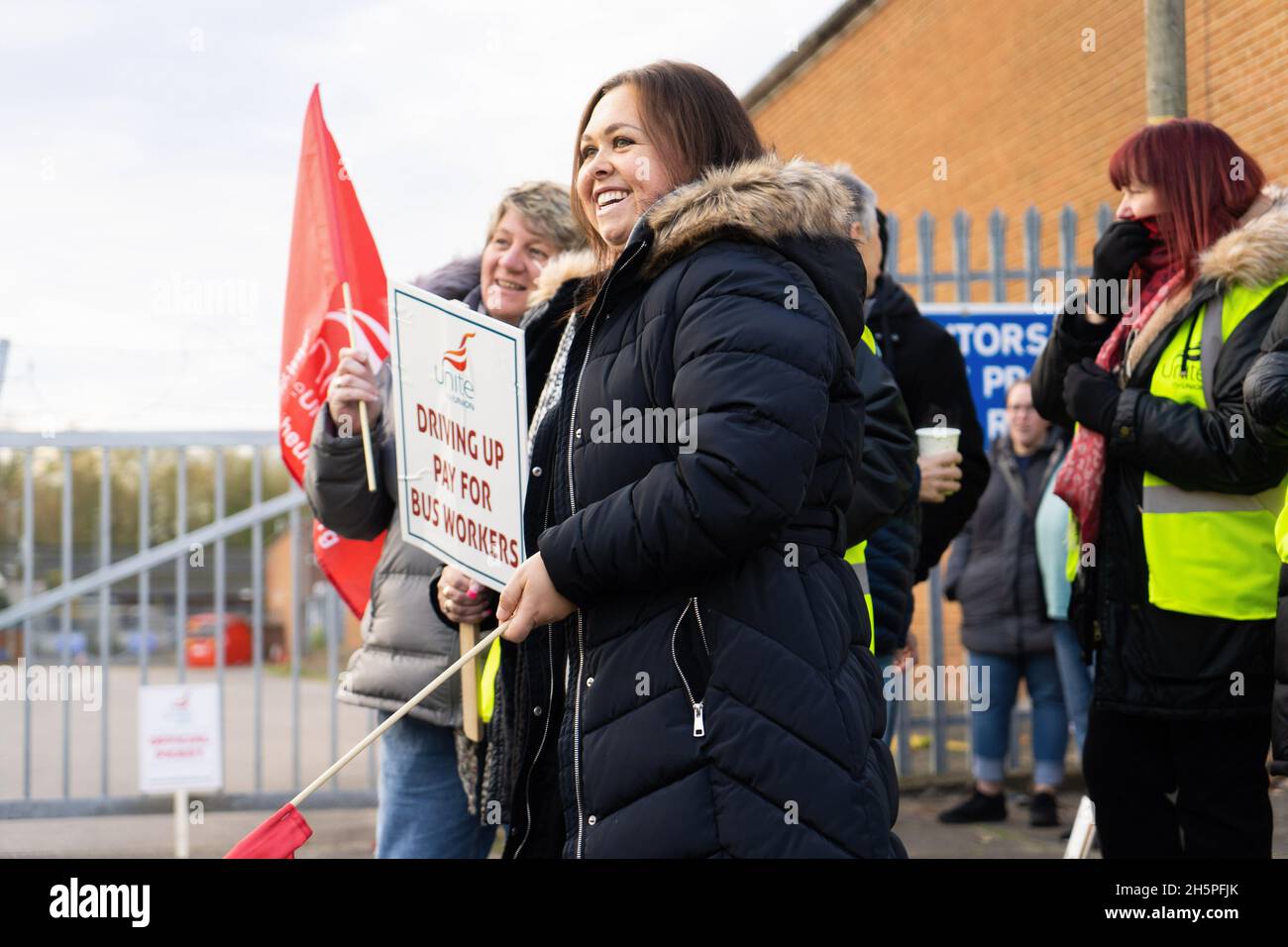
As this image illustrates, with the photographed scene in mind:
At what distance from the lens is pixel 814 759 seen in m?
2.09

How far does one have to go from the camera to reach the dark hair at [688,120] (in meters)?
2.48

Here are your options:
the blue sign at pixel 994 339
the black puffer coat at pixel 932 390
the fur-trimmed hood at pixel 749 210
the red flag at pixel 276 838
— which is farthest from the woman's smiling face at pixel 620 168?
the blue sign at pixel 994 339

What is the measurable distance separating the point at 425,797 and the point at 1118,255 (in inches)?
82.1

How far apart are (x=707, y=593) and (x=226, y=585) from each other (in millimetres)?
5102

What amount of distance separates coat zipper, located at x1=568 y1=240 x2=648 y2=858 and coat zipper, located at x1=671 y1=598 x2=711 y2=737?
0.19 metres

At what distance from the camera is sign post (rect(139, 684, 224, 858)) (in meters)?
6.03

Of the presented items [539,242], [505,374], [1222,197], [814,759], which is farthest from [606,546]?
A: [1222,197]

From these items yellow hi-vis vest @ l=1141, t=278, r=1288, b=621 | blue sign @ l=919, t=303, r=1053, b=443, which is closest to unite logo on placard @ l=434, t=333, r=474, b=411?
yellow hi-vis vest @ l=1141, t=278, r=1288, b=621

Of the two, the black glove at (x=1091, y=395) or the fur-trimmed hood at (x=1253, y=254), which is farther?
the black glove at (x=1091, y=395)

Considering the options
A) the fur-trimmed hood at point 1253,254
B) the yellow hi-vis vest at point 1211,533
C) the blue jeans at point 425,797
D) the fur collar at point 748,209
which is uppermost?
the fur-trimmed hood at point 1253,254

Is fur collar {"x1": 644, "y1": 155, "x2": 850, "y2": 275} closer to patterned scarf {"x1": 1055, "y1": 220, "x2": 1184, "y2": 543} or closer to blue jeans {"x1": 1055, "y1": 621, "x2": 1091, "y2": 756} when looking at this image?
patterned scarf {"x1": 1055, "y1": 220, "x2": 1184, "y2": 543}

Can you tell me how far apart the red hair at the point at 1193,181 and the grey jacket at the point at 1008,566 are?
332 cm

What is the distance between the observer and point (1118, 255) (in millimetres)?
3461

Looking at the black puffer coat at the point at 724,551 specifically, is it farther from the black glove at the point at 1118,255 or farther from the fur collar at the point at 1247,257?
the black glove at the point at 1118,255
